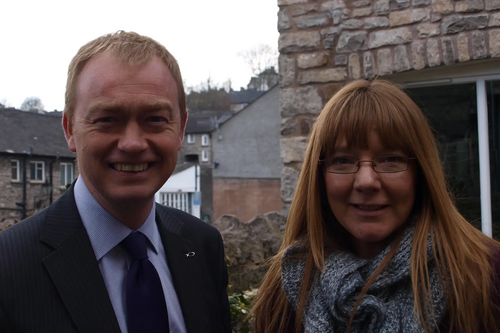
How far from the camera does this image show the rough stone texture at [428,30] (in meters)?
4.05

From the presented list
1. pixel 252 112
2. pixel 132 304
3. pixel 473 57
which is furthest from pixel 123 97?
pixel 252 112

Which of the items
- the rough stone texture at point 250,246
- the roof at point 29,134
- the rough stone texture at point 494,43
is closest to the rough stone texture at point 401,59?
the rough stone texture at point 494,43

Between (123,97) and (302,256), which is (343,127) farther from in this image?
(123,97)

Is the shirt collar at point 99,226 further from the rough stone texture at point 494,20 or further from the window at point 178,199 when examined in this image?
the window at point 178,199

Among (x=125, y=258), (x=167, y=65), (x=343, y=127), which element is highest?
(x=167, y=65)

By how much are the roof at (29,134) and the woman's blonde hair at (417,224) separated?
32.4m

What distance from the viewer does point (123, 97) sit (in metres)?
1.75

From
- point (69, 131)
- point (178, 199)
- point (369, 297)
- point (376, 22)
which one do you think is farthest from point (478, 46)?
point (178, 199)

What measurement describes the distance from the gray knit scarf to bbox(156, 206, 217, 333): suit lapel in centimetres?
40

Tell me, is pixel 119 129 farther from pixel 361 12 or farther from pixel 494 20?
pixel 494 20

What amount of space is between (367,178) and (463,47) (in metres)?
2.61

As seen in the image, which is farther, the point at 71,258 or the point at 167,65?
the point at 167,65

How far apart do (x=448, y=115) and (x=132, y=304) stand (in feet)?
10.8

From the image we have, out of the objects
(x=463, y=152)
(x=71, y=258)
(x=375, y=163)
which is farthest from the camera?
(x=463, y=152)
